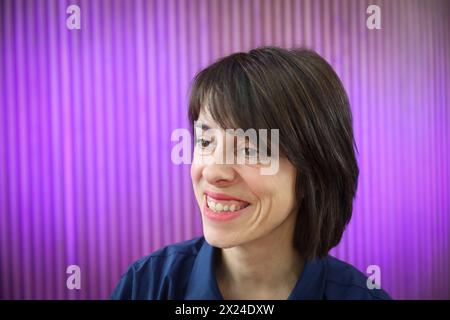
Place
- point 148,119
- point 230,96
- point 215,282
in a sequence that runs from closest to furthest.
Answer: point 230,96 → point 215,282 → point 148,119

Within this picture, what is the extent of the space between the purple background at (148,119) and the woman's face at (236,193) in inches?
20.2

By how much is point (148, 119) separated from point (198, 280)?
2.15 feet

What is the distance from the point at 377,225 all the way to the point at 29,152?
1.34 metres

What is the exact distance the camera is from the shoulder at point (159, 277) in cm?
104

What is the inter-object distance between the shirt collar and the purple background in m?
0.40

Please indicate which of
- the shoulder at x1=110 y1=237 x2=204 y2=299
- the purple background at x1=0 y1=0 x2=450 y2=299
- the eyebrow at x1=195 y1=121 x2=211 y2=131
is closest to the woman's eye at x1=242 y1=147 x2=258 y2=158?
the eyebrow at x1=195 y1=121 x2=211 y2=131

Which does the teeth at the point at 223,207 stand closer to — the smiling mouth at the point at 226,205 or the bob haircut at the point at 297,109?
the smiling mouth at the point at 226,205

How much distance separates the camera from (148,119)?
4.65 ft

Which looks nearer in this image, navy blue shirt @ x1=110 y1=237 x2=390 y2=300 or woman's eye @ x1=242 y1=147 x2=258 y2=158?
woman's eye @ x1=242 y1=147 x2=258 y2=158

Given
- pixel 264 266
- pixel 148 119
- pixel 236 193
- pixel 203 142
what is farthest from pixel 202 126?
pixel 148 119

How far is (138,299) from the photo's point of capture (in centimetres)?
104

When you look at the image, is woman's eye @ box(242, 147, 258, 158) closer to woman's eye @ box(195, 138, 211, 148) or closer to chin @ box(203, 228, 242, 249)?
woman's eye @ box(195, 138, 211, 148)

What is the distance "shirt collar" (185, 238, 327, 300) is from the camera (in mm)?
1002

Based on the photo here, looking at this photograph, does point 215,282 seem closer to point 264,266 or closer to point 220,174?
point 264,266
